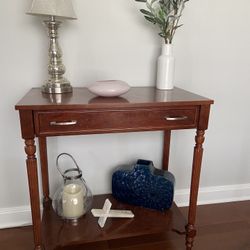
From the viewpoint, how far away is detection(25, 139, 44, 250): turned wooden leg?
944 mm

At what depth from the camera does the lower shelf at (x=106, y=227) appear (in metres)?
1.14

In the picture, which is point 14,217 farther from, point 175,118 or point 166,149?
point 175,118

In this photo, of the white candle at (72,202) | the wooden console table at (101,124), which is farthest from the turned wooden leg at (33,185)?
the white candle at (72,202)

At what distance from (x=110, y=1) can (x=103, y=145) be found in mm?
750

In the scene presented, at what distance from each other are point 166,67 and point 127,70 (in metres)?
0.23

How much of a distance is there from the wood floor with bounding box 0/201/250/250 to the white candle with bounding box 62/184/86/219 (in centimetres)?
21

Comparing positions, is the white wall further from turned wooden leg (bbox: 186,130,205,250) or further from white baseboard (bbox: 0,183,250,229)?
turned wooden leg (bbox: 186,130,205,250)

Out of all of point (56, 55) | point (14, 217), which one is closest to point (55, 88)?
point (56, 55)

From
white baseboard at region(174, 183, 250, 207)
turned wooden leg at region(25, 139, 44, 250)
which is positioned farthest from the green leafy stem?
white baseboard at region(174, 183, 250, 207)

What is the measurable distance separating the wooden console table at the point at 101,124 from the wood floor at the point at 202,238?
15cm

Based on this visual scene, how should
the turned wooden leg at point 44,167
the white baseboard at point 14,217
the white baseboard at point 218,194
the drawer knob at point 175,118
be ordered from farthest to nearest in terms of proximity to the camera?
the white baseboard at point 218,194 < the white baseboard at point 14,217 < the turned wooden leg at point 44,167 < the drawer knob at point 175,118

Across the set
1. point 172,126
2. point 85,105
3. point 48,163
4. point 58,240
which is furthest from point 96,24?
point 58,240

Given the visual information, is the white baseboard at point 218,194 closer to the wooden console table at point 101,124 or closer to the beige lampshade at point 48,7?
the wooden console table at point 101,124

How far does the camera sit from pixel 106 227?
1.21 meters
